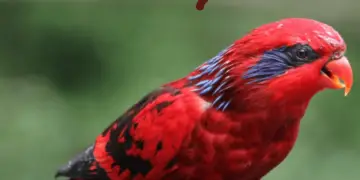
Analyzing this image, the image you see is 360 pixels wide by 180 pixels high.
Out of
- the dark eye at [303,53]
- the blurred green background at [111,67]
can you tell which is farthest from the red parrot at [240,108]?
the blurred green background at [111,67]

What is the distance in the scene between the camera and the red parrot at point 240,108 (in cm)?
65

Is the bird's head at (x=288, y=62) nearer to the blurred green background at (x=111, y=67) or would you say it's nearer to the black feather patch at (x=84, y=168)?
the black feather patch at (x=84, y=168)

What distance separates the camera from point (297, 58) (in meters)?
0.65

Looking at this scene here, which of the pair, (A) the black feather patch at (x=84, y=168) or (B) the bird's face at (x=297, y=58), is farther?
(A) the black feather patch at (x=84, y=168)

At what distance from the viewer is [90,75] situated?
1909 mm

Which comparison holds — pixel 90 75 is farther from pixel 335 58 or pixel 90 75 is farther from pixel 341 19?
pixel 335 58

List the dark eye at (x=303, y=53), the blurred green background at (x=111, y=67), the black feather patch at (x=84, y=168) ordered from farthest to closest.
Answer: the blurred green background at (x=111, y=67)
the black feather patch at (x=84, y=168)
the dark eye at (x=303, y=53)

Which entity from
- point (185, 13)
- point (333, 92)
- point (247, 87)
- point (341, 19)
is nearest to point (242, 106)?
point (247, 87)

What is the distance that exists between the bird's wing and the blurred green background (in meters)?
0.94

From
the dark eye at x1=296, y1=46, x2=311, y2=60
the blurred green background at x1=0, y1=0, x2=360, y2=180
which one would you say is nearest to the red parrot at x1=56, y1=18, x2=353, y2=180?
the dark eye at x1=296, y1=46, x2=311, y2=60

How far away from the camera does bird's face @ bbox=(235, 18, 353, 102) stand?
64cm

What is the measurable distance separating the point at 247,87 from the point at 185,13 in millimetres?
1458

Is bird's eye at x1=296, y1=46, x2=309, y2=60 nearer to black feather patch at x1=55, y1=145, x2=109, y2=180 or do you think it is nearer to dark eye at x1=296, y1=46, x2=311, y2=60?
dark eye at x1=296, y1=46, x2=311, y2=60

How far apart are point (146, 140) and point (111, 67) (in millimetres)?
1216
